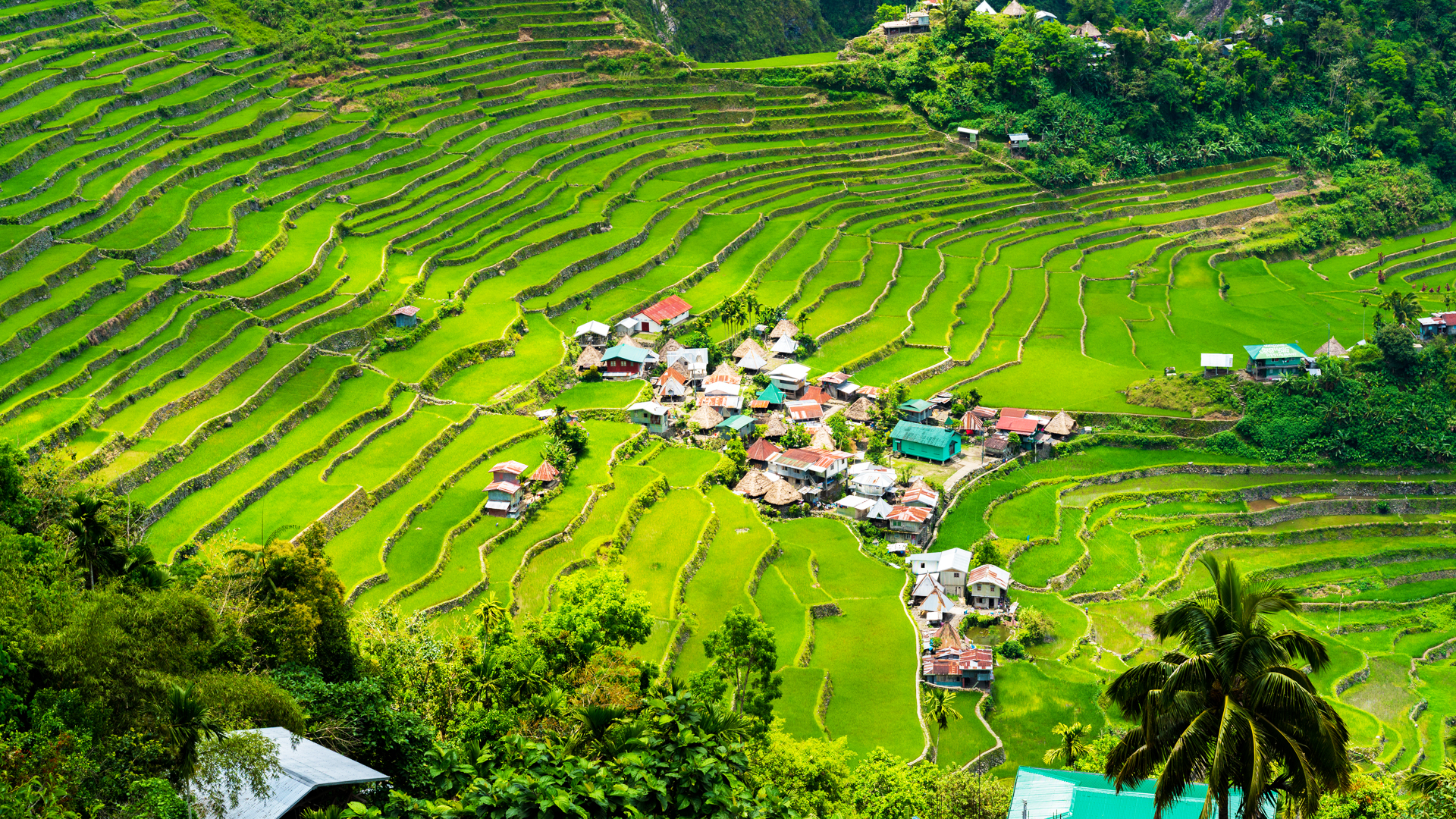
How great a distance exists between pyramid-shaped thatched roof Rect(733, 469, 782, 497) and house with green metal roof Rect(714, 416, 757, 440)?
262 cm

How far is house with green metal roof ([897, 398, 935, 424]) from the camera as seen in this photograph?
44375 mm

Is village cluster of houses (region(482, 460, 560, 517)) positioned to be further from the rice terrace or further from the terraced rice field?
the terraced rice field

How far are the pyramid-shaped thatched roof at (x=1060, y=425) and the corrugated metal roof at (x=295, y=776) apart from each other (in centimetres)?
3295

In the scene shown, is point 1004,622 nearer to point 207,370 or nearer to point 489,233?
point 207,370

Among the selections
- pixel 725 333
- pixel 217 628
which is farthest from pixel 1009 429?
pixel 217 628

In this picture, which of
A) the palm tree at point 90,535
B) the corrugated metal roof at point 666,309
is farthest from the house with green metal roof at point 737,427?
the palm tree at point 90,535

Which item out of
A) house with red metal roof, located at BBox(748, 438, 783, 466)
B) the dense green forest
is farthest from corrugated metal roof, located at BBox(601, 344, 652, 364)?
the dense green forest

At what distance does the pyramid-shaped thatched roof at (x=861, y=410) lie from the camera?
145ft

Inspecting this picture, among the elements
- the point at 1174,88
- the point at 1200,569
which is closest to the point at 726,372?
the point at 1200,569

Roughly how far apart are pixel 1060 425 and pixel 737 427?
11424 millimetres

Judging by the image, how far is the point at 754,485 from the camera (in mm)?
39562

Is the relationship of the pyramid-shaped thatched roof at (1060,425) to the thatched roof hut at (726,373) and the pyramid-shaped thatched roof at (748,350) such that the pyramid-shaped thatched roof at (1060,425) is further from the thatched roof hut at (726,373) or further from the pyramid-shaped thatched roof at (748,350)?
the thatched roof hut at (726,373)

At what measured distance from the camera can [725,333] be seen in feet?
156

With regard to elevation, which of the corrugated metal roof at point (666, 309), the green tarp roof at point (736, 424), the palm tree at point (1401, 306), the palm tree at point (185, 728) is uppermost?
the palm tree at point (185, 728)
